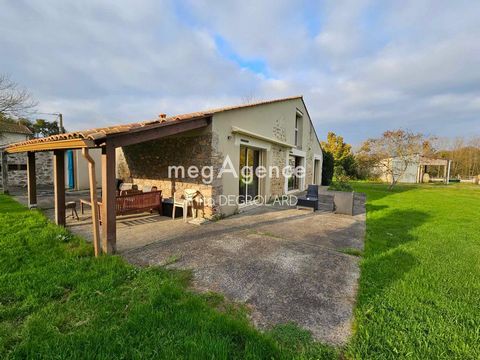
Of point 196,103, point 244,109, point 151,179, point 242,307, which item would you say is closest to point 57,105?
point 196,103

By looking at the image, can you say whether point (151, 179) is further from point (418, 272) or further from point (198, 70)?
point (198, 70)

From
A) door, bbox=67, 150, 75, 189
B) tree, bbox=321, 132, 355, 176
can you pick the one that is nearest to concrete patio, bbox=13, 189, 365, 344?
door, bbox=67, 150, 75, 189

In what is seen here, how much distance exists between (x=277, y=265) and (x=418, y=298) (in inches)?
85.6

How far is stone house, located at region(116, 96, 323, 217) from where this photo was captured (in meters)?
7.50

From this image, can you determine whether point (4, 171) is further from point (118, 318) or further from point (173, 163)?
point (118, 318)

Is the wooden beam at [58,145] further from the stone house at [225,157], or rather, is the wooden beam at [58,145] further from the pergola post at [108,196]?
the stone house at [225,157]

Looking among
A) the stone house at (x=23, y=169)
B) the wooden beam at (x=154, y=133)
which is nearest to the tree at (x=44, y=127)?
the stone house at (x=23, y=169)

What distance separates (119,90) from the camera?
797 inches

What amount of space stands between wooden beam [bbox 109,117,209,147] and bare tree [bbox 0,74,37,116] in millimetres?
20559

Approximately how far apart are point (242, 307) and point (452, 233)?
24.4 feet

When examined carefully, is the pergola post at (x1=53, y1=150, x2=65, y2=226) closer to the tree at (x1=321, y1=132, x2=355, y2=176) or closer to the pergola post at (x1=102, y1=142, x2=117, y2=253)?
the pergola post at (x1=102, y1=142, x2=117, y2=253)

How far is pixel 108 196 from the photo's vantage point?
4465mm

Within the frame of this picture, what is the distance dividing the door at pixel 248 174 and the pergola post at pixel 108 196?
5.54 metres

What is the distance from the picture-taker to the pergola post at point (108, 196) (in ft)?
14.2
